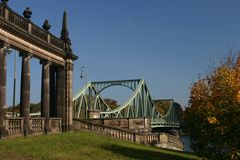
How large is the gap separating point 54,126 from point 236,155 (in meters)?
15.0

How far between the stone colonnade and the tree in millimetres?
10170

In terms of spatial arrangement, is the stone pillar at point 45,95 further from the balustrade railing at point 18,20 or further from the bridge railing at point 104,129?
the bridge railing at point 104,129

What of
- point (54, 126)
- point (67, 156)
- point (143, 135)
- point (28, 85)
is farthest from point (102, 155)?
point (143, 135)

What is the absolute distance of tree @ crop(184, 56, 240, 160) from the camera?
729 inches

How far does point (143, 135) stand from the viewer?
120 feet

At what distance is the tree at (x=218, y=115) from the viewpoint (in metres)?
18.5

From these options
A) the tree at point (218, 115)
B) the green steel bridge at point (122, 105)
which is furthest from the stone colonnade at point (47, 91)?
the green steel bridge at point (122, 105)

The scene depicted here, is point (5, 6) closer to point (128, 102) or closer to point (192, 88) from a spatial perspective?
point (192, 88)

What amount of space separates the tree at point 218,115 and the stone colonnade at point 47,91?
10.2 meters

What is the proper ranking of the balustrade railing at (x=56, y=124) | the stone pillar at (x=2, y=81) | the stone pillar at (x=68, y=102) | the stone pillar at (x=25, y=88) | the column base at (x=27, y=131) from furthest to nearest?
the stone pillar at (x=68, y=102) → the balustrade railing at (x=56, y=124) → the stone pillar at (x=25, y=88) → the column base at (x=27, y=131) → the stone pillar at (x=2, y=81)

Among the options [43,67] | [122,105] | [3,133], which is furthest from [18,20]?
[122,105]

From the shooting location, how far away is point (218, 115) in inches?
735

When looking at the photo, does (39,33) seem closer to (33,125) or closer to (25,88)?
(25,88)

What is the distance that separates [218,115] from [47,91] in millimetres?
13915
